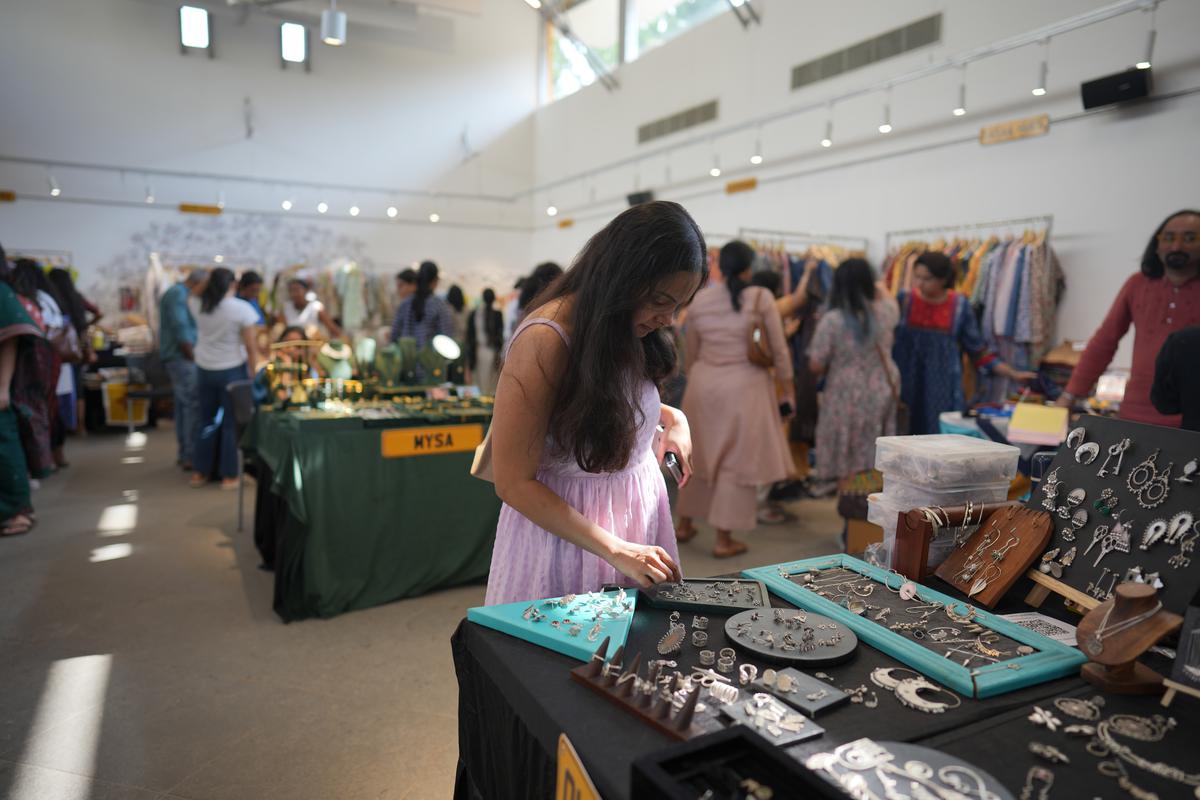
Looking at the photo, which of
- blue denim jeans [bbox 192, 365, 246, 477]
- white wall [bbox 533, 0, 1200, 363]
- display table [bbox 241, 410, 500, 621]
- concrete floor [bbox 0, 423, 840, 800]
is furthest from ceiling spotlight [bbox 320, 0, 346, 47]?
display table [bbox 241, 410, 500, 621]

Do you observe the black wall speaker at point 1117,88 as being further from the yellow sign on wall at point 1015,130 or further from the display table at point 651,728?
the display table at point 651,728

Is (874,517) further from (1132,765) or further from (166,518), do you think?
(166,518)

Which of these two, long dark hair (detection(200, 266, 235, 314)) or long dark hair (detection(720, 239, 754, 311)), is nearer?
long dark hair (detection(720, 239, 754, 311))

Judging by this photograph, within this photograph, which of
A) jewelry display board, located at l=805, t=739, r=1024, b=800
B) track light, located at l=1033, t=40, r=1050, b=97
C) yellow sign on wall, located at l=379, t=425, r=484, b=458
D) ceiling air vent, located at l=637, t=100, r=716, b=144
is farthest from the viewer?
ceiling air vent, located at l=637, t=100, r=716, b=144

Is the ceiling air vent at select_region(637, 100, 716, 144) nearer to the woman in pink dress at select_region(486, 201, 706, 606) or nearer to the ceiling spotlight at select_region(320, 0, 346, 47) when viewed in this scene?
the ceiling spotlight at select_region(320, 0, 346, 47)

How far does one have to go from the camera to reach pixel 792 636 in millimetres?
1032

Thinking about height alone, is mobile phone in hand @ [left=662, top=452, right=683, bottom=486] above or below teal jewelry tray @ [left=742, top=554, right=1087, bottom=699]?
above

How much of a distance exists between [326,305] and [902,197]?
7.01 metres

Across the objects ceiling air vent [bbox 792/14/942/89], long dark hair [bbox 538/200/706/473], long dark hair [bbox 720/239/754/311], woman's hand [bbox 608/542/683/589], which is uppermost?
ceiling air vent [bbox 792/14/942/89]

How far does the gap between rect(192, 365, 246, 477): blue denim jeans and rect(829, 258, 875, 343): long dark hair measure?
3970mm

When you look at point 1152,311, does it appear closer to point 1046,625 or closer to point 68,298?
point 1046,625

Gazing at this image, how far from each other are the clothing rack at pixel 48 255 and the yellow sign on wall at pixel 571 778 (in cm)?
998

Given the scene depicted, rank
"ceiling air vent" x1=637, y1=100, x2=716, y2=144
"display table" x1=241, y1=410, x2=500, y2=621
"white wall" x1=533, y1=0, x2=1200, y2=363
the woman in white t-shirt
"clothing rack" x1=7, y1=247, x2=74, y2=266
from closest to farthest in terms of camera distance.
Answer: "display table" x1=241, y1=410, x2=500, y2=621 → "white wall" x1=533, y1=0, x2=1200, y2=363 → the woman in white t-shirt → "ceiling air vent" x1=637, y1=100, x2=716, y2=144 → "clothing rack" x1=7, y1=247, x2=74, y2=266

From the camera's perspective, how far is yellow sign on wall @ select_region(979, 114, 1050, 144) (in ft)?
15.0
